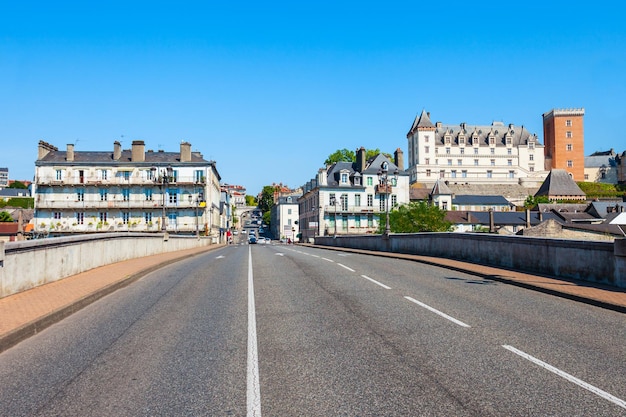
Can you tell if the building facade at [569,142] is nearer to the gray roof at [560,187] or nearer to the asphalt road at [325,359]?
the gray roof at [560,187]

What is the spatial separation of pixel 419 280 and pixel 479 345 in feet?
28.0

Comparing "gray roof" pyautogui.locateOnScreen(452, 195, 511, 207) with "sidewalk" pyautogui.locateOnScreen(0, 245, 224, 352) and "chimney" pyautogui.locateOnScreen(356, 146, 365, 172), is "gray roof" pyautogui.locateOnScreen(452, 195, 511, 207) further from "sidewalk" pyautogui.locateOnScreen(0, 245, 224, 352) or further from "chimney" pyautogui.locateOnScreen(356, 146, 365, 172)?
"sidewalk" pyautogui.locateOnScreen(0, 245, 224, 352)

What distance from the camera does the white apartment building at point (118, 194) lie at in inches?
3022

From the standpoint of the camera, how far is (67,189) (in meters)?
77.6

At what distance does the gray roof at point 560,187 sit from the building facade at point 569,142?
2710 cm

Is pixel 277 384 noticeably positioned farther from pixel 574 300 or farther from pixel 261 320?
pixel 574 300

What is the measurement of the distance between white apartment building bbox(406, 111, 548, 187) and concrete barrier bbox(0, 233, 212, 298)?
119 meters

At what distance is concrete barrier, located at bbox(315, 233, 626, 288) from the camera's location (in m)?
12.8

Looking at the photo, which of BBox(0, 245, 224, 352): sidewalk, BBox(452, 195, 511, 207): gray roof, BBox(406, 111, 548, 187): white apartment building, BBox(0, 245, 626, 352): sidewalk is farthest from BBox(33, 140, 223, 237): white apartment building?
BBox(406, 111, 548, 187): white apartment building

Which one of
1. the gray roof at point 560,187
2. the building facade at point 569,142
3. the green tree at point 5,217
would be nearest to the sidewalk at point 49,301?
the green tree at point 5,217

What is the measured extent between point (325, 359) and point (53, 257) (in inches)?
414

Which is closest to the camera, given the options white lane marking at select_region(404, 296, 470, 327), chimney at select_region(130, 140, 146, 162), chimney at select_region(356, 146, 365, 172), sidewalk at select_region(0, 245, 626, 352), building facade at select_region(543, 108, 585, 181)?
sidewalk at select_region(0, 245, 626, 352)

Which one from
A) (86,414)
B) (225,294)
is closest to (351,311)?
(225,294)

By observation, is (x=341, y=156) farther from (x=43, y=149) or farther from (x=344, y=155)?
(x=43, y=149)
